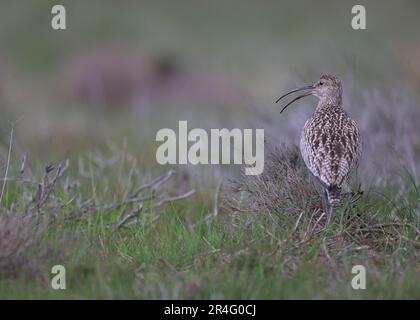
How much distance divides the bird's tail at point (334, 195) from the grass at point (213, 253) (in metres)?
0.11

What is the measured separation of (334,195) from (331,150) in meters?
0.47

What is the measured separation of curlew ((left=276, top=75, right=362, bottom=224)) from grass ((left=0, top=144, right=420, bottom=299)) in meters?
0.19

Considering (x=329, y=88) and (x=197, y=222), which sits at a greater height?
(x=329, y=88)

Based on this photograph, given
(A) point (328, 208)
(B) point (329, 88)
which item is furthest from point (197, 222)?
(B) point (329, 88)

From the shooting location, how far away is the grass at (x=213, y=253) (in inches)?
219

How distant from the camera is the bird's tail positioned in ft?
20.8

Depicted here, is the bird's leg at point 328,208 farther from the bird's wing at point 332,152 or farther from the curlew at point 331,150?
the bird's wing at point 332,152

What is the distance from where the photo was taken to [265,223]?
6.44 metres

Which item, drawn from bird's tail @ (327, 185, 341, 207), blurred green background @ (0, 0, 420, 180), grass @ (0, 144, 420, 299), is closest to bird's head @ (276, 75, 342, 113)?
grass @ (0, 144, 420, 299)

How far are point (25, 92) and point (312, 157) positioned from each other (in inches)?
533

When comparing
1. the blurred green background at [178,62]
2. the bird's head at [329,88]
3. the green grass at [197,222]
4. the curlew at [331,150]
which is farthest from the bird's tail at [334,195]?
the blurred green background at [178,62]

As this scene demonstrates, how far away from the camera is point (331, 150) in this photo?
6.73 m

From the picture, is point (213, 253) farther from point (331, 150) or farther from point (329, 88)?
point (329, 88)
